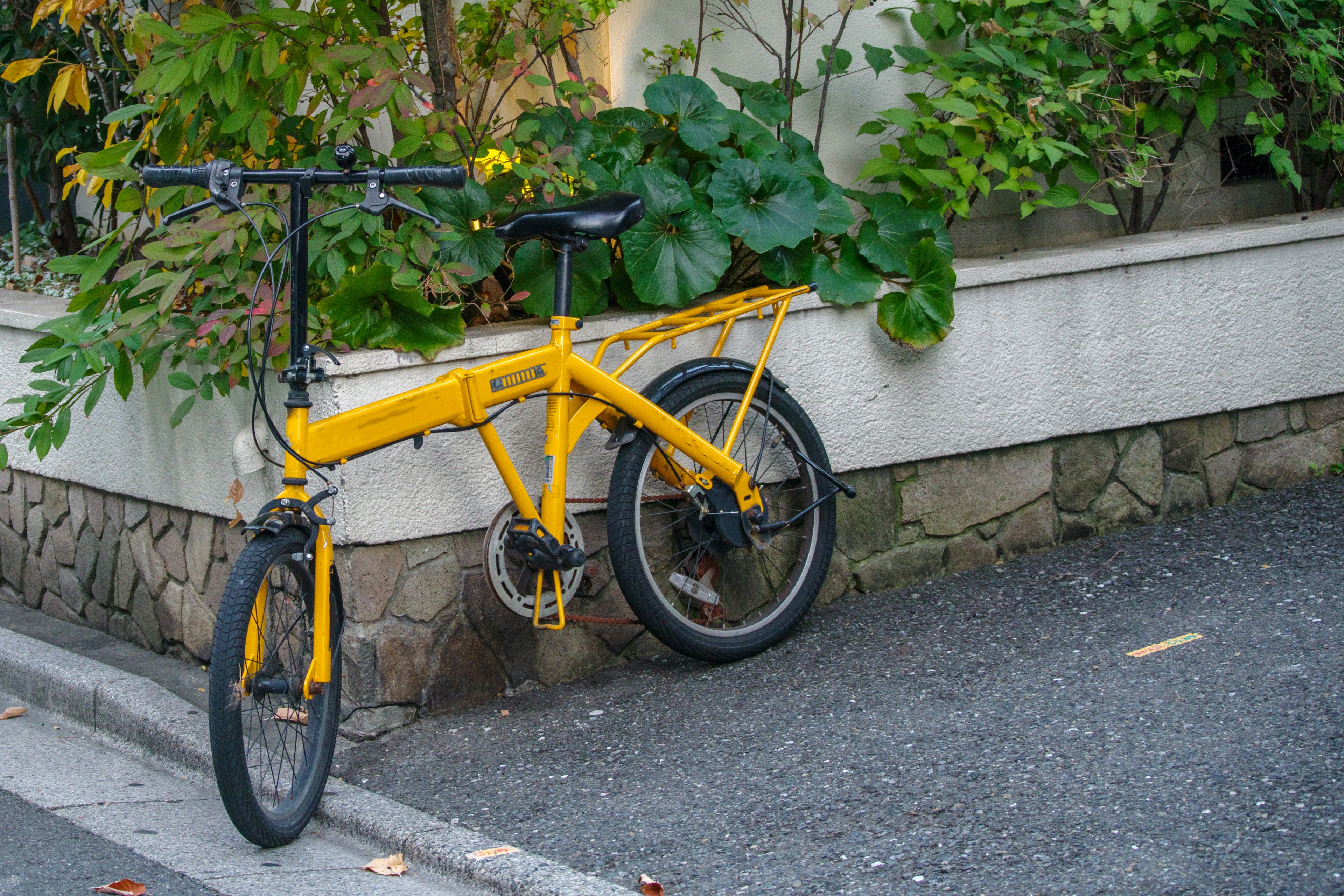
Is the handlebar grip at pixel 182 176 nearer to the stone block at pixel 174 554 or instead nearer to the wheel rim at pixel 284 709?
the wheel rim at pixel 284 709

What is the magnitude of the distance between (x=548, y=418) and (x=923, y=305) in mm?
1443

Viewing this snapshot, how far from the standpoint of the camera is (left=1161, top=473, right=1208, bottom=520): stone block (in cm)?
509

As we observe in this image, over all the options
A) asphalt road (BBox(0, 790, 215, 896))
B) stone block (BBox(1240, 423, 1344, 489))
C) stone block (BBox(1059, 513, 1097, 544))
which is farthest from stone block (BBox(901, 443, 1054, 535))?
asphalt road (BBox(0, 790, 215, 896))

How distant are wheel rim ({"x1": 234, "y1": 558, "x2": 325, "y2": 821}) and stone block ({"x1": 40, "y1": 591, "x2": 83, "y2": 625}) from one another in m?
2.26

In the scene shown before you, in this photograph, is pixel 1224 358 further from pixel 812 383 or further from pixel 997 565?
pixel 812 383

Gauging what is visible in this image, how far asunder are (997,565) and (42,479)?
3766 mm

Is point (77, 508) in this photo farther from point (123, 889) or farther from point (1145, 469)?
point (1145, 469)

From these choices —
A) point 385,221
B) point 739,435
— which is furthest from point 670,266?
point 385,221

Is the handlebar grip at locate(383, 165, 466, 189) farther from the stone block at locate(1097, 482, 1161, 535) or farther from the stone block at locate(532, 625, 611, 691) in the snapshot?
the stone block at locate(1097, 482, 1161, 535)

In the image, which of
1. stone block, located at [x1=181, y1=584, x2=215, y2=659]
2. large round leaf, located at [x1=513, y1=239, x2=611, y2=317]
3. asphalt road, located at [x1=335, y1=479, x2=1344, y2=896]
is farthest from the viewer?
stone block, located at [x1=181, y1=584, x2=215, y2=659]

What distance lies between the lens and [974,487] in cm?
478

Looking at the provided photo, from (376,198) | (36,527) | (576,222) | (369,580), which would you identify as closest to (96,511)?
(36,527)

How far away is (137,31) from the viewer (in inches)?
163

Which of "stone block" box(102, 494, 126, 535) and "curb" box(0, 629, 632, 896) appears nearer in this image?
"curb" box(0, 629, 632, 896)
